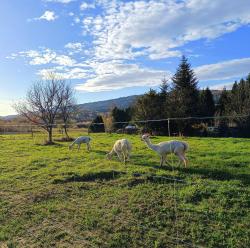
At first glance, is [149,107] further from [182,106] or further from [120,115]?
[120,115]

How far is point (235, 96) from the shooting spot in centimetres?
3628

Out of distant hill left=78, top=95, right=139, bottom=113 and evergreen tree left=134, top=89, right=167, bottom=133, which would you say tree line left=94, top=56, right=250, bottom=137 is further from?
distant hill left=78, top=95, right=139, bottom=113

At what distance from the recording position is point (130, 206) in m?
7.10

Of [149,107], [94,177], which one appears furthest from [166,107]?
[94,177]

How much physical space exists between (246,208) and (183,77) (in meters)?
28.9

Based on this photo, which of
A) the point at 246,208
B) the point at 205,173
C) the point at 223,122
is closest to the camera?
the point at 246,208

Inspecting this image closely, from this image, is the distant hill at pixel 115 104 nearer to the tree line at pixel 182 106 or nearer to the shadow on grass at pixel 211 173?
the tree line at pixel 182 106

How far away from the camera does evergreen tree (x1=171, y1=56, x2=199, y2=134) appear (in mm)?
29125

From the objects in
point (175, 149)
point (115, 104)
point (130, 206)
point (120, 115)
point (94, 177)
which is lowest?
point (130, 206)

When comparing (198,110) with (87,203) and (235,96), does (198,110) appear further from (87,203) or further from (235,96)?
(87,203)

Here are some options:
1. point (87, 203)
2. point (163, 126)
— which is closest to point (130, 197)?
point (87, 203)

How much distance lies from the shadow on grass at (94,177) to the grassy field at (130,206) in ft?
0.10

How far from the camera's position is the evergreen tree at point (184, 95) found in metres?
29.1

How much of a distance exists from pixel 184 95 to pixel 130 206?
25542 millimetres
